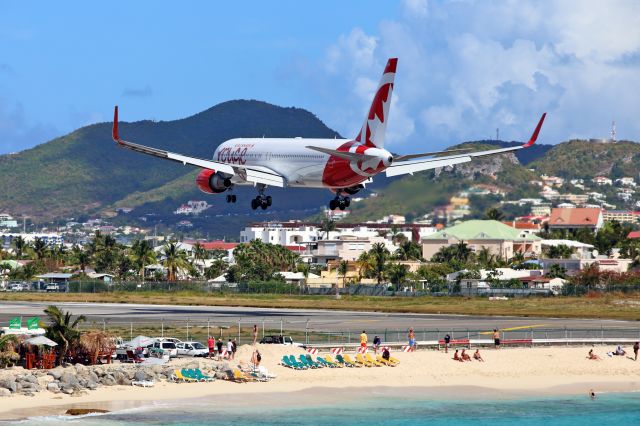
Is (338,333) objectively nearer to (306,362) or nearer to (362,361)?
(362,361)

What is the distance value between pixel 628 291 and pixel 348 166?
2482 inches

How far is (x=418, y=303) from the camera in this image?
477 feet

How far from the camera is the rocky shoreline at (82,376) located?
7175cm

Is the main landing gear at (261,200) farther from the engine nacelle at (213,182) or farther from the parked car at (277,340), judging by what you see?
the parked car at (277,340)

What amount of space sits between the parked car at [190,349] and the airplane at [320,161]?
A: 603 inches


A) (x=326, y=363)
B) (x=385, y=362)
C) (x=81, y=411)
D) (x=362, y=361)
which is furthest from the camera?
(x=385, y=362)

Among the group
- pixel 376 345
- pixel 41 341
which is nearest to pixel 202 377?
pixel 41 341

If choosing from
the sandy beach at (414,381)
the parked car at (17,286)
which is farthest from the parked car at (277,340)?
the parked car at (17,286)

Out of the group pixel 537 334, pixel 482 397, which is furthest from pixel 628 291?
pixel 482 397

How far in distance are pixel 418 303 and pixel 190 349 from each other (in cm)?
6563

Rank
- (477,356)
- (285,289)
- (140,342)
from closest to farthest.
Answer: (140,342)
(477,356)
(285,289)

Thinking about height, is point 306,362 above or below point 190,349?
below

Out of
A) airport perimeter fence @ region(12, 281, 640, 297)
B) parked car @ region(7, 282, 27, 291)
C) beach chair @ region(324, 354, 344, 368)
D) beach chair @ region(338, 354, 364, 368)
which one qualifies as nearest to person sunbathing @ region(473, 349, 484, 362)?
beach chair @ region(338, 354, 364, 368)

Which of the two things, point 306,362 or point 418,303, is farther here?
point 418,303
